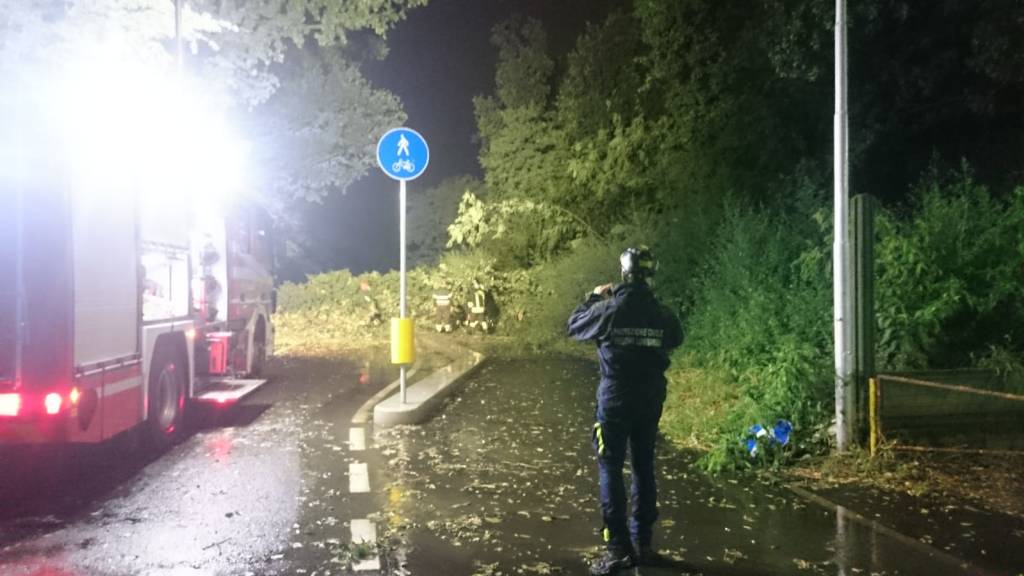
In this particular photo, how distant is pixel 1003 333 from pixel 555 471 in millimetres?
4771

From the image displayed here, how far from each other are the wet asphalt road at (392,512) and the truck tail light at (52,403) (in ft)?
2.48

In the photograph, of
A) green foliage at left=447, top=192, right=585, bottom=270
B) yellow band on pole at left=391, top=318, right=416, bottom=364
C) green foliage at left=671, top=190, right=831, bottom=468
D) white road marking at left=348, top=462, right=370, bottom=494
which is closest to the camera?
white road marking at left=348, top=462, right=370, bottom=494

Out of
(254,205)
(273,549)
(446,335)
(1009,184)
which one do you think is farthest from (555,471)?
(446,335)

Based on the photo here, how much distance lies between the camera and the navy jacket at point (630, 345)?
5134mm

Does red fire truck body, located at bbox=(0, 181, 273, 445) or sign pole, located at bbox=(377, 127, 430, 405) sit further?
sign pole, located at bbox=(377, 127, 430, 405)

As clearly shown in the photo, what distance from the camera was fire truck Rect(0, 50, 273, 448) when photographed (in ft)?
20.5

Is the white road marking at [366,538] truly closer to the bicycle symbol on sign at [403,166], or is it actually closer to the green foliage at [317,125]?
the bicycle symbol on sign at [403,166]

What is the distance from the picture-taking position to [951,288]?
8.52m

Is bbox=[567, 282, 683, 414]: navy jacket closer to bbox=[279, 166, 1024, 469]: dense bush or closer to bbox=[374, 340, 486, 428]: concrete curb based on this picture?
bbox=[279, 166, 1024, 469]: dense bush

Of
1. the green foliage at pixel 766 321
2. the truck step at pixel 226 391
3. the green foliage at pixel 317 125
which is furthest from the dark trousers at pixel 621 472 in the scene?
the green foliage at pixel 317 125

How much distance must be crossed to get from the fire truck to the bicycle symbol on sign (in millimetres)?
2283

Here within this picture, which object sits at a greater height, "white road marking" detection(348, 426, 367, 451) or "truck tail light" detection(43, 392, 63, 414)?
"truck tail light" detection(43, 392, 63, 414)

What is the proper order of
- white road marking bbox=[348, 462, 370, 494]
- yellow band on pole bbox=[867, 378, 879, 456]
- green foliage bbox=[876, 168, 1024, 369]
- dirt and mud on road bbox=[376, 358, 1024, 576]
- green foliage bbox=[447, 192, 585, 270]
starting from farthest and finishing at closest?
green foliage bbox=[447, 192, 585, 270] → green foliage bbox=[876, 168, 1024, 369] → yellow band on pole bbox=[867, 378, 879, 456] → white road marking bbox=[348, 462, 370, 494] → dirt and mud on road bbox=[376, 358, 1024, 576]

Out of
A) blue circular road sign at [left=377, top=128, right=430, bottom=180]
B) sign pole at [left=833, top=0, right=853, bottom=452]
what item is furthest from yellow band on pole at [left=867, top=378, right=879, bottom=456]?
blue circular road sign at [left=377, top=128, right=430, bottom=180]
